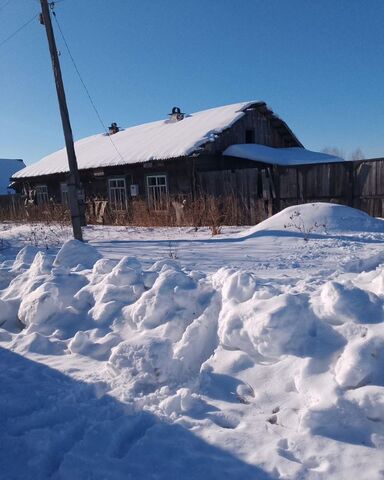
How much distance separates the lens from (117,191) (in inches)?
624

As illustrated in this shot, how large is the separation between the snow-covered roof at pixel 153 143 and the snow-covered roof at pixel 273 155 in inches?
39.0

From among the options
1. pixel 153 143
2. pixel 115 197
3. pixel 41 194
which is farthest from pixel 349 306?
pixel 41 194

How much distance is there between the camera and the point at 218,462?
1832mm

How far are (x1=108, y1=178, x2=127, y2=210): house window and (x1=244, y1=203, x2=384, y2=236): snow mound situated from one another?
9126mm

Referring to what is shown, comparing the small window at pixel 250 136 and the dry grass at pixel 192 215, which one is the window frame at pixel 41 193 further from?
the small window at pixel 250 136

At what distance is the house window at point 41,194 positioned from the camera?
764 inches

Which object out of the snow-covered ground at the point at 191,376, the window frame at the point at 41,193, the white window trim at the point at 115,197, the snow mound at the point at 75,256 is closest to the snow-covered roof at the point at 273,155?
the white window trim at the point at 115,197

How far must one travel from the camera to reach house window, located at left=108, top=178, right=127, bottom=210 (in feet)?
50.6

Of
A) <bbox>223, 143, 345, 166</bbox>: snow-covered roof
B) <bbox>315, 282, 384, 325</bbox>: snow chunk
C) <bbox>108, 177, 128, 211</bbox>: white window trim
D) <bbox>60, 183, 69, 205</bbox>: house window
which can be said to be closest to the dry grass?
<bbox>108, 177, 128, 211</bbox>: white window trim

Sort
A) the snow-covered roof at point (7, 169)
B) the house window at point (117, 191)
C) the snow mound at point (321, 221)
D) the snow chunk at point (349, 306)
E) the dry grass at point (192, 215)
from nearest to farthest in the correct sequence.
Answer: the snow chunk at point (349, 306)
the snow mound at point (321, 221)
the dry grass at point (192, 215)
the house window at point (117, 191)
the snow-covered roof at point (7, 169)

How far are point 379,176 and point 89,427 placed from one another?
31.2 ft

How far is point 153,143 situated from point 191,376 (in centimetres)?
1354

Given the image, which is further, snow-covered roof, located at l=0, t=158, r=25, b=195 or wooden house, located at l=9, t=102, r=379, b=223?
snow-covered roof, located at l=0, t=158, r=25, b=195

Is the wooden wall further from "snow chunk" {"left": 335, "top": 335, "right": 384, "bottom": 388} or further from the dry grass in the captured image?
"snow chunk" {"left": 335, "top": 335, "right": 384, "bottom": 388}
